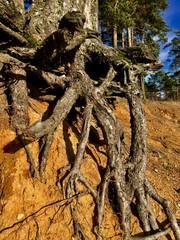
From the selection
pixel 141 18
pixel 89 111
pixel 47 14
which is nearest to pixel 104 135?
pixel 89 111

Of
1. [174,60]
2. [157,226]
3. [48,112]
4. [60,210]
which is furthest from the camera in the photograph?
[174,60]

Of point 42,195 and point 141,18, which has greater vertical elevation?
point 141,18

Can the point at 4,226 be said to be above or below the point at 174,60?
below

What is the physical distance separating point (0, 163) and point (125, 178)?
1.97 metres

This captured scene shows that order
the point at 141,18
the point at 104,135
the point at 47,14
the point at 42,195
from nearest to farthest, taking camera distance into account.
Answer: the point at 42,195, the point at 104,135, the point at 47,14, the point at 141,18

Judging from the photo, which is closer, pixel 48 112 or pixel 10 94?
pixel 10 94

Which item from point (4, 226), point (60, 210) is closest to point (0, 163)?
point (4, 226)

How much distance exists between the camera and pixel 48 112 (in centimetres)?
445

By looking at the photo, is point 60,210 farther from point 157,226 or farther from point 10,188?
point 157,226

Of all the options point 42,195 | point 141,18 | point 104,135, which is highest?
point 141,18

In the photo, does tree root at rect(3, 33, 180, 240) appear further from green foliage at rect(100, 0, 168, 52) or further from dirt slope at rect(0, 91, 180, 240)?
green foliage at rect(100, 0, 168, 52)

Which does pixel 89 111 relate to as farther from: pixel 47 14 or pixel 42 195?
pixel 47 14

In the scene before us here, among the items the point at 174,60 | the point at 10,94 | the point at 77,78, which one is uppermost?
the point at 174,60

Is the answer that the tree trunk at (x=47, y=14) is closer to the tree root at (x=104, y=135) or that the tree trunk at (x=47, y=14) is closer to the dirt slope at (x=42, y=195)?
the tree root at (x=104, y=135)
